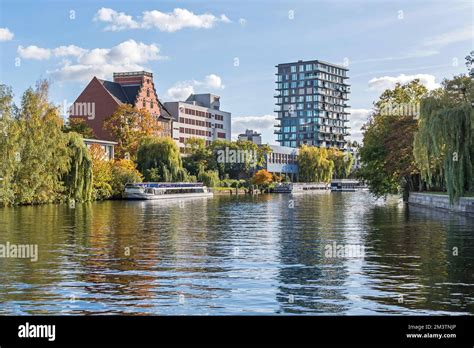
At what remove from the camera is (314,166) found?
556ft

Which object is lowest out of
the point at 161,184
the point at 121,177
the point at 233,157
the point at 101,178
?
the point at 161,184

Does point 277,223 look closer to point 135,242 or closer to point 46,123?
point 135,242

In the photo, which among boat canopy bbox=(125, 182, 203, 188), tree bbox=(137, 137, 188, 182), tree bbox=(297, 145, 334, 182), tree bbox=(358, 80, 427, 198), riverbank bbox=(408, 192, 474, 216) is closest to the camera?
riverbank bbox=(408, 192, 474, 216)

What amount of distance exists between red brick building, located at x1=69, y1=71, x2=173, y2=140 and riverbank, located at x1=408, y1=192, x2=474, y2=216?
54.8m

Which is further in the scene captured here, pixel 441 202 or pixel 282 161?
pixel 282 161

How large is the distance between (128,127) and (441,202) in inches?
2469

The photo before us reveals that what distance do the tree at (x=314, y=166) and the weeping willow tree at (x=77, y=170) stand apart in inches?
4054

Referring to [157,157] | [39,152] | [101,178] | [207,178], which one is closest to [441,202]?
[39,152]

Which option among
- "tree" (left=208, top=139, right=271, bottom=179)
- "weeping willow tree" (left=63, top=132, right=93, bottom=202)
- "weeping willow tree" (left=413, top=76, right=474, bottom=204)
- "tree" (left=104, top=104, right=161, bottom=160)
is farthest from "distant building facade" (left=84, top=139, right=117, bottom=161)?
"weeping willow tree" (left=413, top=76, right=474, bottom=204)

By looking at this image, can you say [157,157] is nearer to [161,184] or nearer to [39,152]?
[161,184]

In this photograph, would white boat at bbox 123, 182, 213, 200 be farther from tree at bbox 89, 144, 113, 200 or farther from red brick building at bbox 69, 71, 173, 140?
red brick building at bbox 69, 71, 173, 140

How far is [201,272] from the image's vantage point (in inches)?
804

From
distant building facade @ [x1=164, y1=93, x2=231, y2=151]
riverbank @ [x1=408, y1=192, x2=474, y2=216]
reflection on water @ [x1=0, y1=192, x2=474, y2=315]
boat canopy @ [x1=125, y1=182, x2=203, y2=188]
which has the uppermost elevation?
distant building facade @ [x1=164, y1=93, x2=231, y2=151]

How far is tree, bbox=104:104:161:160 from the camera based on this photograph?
104m
